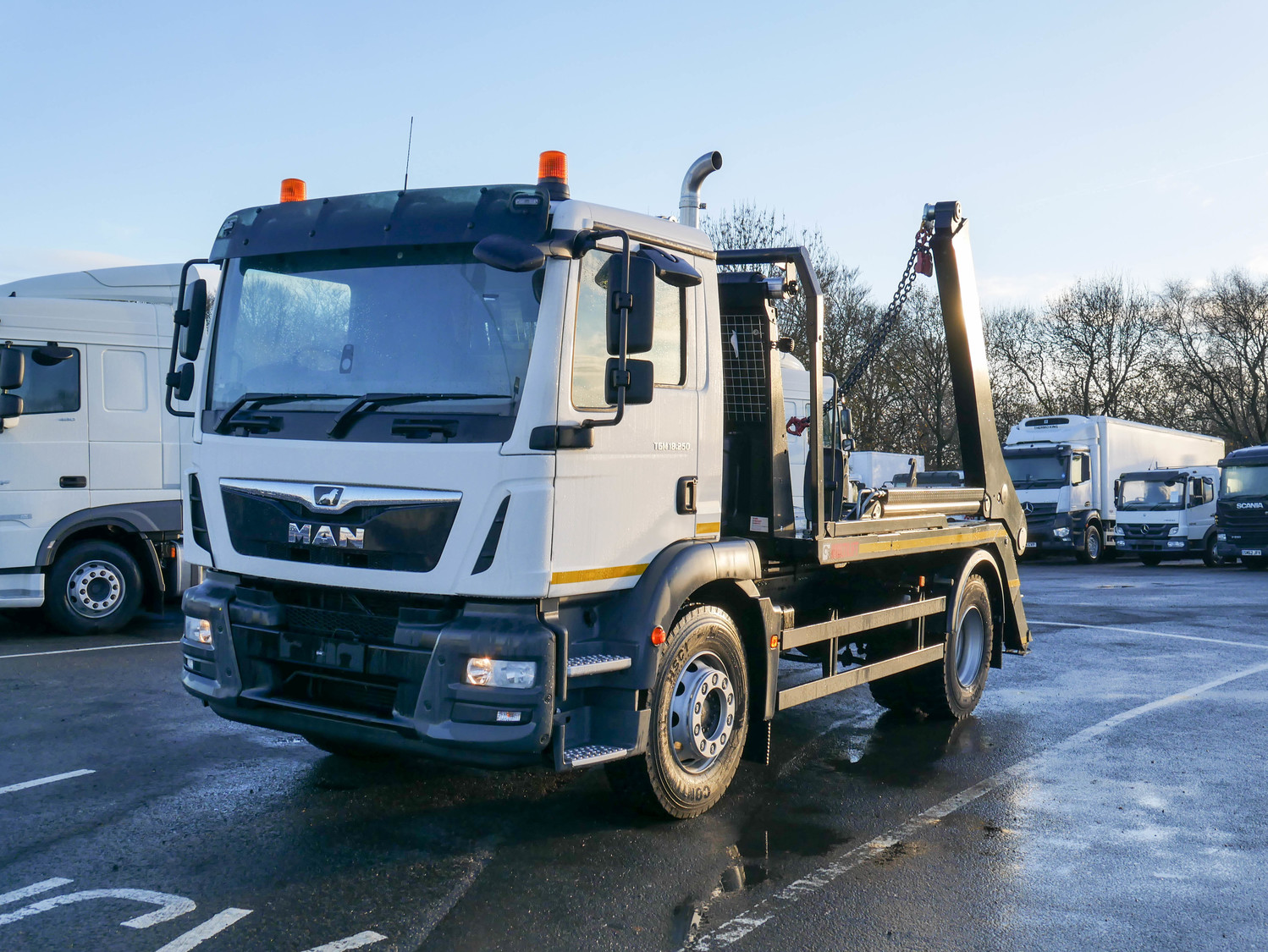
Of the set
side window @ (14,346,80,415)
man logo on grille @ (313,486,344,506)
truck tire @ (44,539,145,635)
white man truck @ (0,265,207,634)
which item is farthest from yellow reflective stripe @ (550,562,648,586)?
truck tire @ (44,539,145,635)

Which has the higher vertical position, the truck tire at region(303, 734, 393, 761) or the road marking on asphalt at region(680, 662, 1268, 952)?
the truck tire at region(303, 734, 393, 761)

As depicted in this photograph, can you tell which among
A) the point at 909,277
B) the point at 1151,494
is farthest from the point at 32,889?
the point at 1151,494

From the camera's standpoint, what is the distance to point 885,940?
12.7 ft

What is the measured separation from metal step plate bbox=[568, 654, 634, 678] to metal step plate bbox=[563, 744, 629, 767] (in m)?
0.31

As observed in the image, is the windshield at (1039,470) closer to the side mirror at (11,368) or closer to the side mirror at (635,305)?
the side mirror at (11,368)

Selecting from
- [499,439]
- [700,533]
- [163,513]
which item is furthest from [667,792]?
[163,513]

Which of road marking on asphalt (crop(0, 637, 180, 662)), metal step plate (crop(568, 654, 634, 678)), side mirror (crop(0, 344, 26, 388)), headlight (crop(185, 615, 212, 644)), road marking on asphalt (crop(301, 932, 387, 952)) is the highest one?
side mirror (crop(0, 344, 26, 388))

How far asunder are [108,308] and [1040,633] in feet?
32.0

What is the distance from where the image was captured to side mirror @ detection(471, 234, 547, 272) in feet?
14.2

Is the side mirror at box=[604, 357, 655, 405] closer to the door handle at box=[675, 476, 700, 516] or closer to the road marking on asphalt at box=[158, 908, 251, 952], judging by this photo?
the door handle at box=[675, 476, 700, 516]

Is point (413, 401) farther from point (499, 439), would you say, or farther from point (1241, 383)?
point (1241, 383)

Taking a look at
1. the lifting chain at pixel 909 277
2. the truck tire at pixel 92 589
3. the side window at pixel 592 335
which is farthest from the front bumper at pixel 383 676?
the truck tire at pixel 92 589

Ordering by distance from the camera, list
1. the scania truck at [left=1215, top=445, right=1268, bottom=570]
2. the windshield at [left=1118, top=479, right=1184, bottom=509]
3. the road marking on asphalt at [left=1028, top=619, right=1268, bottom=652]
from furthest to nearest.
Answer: the windshield at [left=1118, top=479, right=1184, bottom=509] → the scania truck at [left=1215, top=445, right=1268, bottom=570] → the road marking on asphalt at [left=1028, top=619, right=1268, bottom=652]

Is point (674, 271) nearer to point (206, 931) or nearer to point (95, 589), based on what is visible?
point (206, 931)
